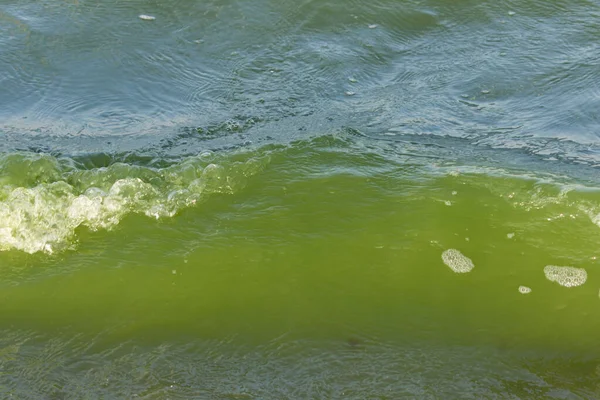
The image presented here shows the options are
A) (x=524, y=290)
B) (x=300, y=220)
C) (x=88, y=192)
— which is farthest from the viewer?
(x=88, y=192)

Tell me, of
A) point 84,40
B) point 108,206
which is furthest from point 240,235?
point 84,40

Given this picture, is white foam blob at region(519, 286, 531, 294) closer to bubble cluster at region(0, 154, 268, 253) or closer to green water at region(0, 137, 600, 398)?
green water at region(0, 137, 600, 398)

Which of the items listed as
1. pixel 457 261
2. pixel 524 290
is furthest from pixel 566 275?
pixel 457 261

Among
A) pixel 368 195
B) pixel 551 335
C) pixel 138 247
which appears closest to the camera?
pixel 551 335

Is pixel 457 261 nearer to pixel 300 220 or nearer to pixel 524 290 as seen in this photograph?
pixel 524 290

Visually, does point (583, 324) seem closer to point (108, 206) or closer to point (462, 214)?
point (462, 214)

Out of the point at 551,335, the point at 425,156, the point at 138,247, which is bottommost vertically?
the point at 138,247
